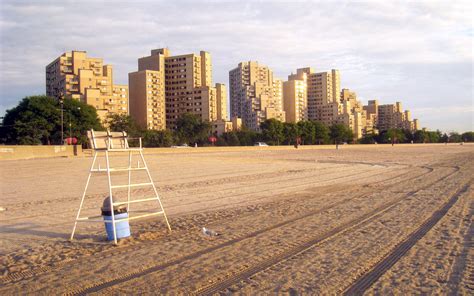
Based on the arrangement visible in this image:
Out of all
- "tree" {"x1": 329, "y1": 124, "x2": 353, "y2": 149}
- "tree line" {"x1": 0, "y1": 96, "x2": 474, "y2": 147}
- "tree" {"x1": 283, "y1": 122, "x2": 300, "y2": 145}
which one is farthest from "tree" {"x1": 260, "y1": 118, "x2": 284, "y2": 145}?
"tree" {"x1": 329, "y1": 124, "x2": 353, "y2": 149}

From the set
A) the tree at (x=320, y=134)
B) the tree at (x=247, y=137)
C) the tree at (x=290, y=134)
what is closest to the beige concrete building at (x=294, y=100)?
the tree at (x=320, y=134)

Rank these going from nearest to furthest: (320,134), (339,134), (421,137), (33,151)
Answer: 1. (33,151)
2. (320,134)
3. (339,134)
4. (421,137)

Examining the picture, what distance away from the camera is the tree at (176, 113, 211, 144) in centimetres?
9644

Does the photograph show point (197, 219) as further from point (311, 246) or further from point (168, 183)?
point (168, 183)

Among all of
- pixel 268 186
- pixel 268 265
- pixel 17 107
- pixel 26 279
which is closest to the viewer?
pixel 26 279

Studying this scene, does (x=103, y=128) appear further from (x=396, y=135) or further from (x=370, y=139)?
(x=396, y=135)

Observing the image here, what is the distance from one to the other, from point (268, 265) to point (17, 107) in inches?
2958

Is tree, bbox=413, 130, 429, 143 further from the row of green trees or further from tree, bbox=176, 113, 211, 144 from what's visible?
tree, bbox=176, 113, 211, 144

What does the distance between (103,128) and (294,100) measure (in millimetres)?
115548

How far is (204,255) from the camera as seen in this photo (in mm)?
6508

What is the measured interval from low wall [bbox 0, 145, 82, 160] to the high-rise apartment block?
287 ft

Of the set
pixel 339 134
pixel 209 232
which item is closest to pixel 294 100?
pixel 339 134

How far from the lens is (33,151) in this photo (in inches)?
1731

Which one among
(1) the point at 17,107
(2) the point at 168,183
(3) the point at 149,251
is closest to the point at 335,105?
(1) the point at 17,107
